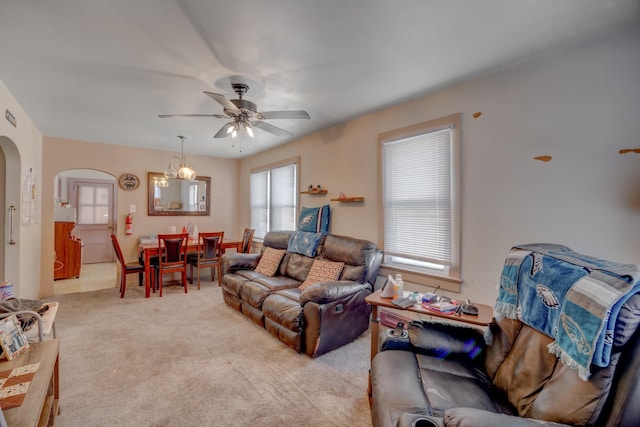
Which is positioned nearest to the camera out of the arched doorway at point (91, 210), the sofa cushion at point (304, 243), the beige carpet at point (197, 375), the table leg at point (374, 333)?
the beige carpet at point (197, 375)

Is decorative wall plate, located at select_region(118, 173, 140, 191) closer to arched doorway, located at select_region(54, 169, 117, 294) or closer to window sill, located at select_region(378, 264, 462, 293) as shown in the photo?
arched doorway, located at select_region(54, 169, 117, 294)

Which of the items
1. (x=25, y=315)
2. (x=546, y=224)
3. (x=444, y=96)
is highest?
(x=444, y=96)

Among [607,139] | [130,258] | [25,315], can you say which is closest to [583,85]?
[607,139]

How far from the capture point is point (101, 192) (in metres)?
7.65

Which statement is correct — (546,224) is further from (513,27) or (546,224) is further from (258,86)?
(258,86)

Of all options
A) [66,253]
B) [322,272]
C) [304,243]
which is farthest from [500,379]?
[66,253]

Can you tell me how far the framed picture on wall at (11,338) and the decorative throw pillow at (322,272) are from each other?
90.8 inches

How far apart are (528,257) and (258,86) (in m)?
2.54

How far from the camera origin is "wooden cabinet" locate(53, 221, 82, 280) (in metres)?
5.73

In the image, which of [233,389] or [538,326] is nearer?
[538,326]

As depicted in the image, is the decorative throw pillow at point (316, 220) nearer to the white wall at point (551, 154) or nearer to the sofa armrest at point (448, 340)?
the white wall at point (551, 154)

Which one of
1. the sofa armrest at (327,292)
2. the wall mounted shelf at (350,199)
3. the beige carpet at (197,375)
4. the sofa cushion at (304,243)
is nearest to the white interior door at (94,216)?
the beige carpet at (197,375)

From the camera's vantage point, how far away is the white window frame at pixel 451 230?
104 inches

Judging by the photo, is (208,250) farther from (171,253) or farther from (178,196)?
(178,196)
